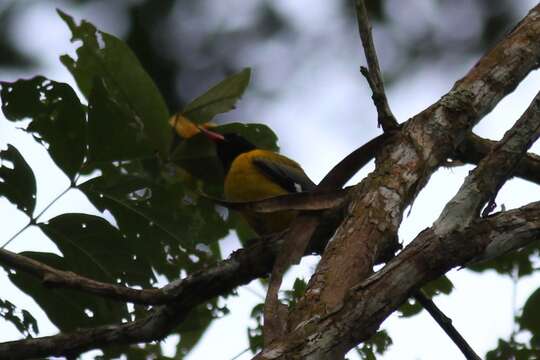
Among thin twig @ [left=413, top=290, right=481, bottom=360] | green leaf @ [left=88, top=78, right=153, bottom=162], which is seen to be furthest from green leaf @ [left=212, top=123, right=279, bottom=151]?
thin twig @ [left=413, top=290, right=481, bottom=360]

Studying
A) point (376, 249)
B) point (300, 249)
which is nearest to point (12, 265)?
point (300, 249)

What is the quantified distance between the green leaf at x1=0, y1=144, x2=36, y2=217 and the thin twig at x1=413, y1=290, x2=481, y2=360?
1.32 meters

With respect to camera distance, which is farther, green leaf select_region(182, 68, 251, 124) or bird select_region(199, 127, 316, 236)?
bird select_region(199, 127, 316, 236)

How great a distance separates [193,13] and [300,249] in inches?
150

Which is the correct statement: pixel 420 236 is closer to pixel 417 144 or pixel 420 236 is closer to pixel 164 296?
pixel 417 144

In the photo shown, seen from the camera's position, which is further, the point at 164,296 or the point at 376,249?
the point at 164,296

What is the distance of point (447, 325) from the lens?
3.00 m

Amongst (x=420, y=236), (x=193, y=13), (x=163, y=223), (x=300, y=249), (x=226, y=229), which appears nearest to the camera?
(x=420, y=236)

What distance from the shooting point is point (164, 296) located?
9.70 ft

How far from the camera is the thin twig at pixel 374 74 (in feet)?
9.45

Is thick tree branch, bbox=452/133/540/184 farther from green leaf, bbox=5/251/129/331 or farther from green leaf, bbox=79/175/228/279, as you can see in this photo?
green leaf, bbox=5/251/129/331

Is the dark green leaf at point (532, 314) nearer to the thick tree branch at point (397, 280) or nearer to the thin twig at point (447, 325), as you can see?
the thin twig at point (447, 325)

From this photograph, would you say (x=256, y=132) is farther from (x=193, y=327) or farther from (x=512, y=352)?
(x=512, y=352)

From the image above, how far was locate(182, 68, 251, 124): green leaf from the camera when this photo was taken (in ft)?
12.0
